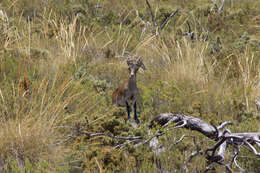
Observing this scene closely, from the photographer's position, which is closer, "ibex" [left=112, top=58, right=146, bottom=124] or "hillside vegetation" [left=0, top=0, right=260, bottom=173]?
"hillside vegetation" [left=0, top=0, right=260, bottom=173]

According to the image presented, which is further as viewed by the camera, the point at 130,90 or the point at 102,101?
the point at 102,101

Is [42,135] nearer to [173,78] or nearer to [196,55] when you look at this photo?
[173,78]

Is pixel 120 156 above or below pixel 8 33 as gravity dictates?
below

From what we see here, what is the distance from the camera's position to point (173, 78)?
5184 mm

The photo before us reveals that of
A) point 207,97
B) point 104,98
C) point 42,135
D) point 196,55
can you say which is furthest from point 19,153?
point 196,55

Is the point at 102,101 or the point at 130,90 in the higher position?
the point at 130,90

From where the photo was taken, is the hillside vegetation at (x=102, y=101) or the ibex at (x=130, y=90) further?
the ibex at (x=130, y=90)

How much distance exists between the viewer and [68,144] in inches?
132

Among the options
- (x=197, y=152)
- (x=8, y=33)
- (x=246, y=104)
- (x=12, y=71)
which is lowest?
(x=246, y=104)

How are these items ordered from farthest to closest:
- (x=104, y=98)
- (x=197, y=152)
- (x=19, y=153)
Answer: (x=104, y=98), (x=19, y=153), (x=197, y=152)

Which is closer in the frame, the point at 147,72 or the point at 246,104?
the point at 246,104

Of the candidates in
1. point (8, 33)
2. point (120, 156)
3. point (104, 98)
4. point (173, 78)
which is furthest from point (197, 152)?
point (8, 33)

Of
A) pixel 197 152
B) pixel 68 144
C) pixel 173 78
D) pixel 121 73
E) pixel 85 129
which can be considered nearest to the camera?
pixel 197 152

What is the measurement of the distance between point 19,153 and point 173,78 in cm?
294
